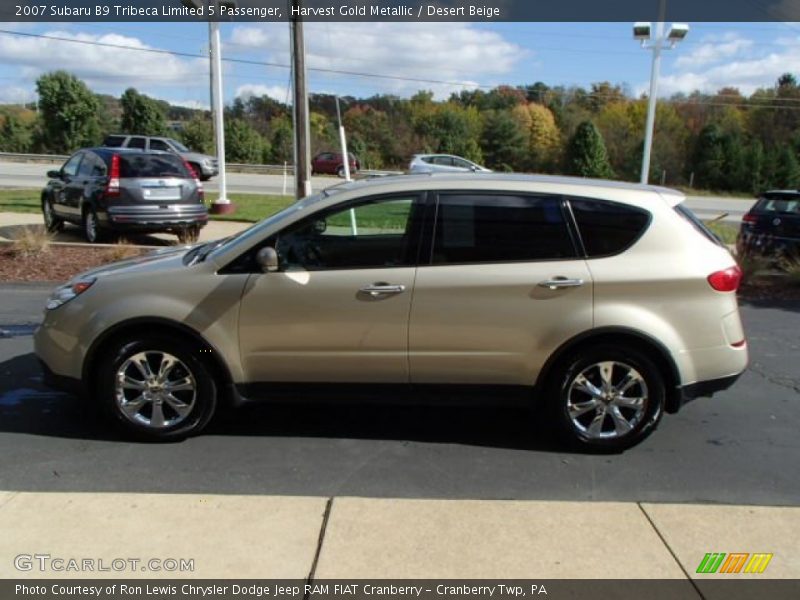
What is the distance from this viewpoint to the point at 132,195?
436 inches

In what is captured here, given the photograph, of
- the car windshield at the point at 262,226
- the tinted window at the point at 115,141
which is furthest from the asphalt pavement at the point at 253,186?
the car windshield at the point at 262,226

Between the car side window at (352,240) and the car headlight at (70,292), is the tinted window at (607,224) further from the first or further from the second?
the car headlight at (70,292)

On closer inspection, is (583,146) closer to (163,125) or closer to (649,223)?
(163,125)

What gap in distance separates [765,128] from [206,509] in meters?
57.7

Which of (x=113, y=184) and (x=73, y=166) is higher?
(x=73, y=166)

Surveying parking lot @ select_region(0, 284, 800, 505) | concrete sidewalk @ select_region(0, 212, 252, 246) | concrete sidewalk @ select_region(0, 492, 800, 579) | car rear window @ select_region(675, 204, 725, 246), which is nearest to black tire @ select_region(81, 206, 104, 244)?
concrete sidewalk @ select_region(0, 212, 252, 246)

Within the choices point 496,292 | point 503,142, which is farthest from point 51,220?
point 503,142

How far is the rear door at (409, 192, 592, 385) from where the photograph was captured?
4059 mm

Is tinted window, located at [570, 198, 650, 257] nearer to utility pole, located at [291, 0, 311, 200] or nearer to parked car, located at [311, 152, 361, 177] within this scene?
utility pole, located at [291, 0, 311, 200]

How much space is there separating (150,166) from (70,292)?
765cm

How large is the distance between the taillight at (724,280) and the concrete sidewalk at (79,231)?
32.3 ft

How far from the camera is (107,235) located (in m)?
11.7

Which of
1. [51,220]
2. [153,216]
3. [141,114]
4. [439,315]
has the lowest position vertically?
[51,220]
